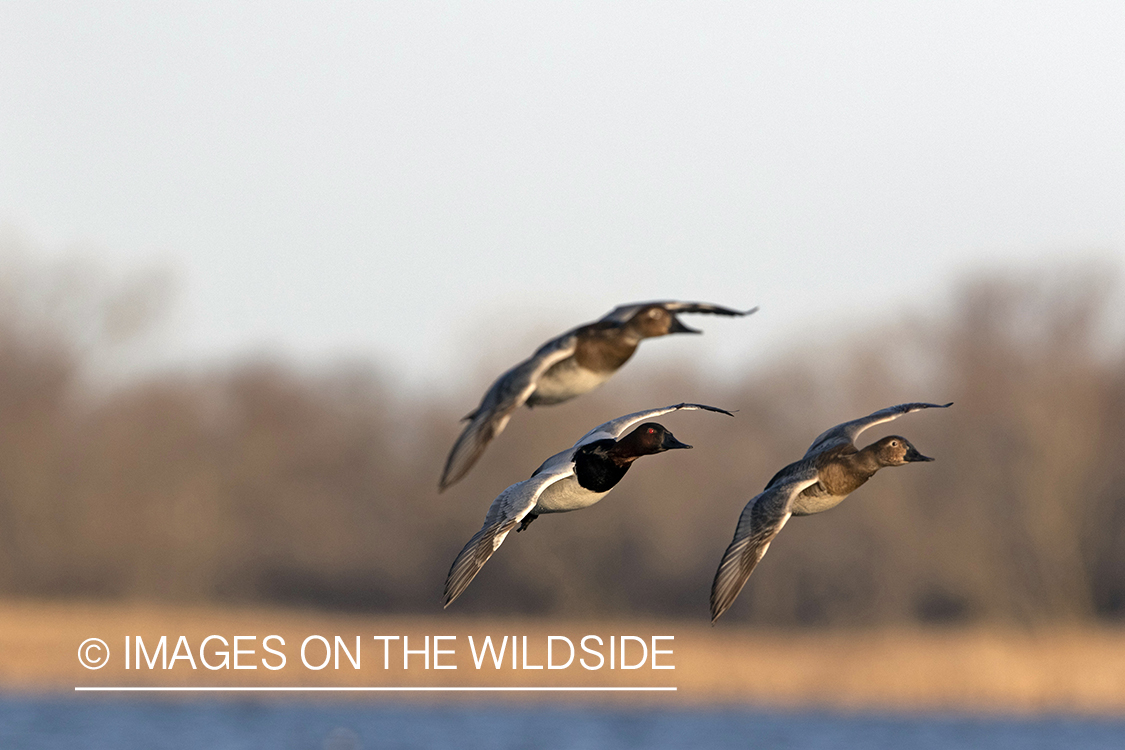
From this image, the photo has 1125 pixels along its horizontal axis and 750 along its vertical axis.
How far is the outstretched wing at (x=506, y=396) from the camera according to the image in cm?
276

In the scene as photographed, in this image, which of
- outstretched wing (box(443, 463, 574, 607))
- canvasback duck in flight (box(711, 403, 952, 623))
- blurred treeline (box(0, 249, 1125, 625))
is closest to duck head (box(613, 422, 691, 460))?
outstretched wing (box(443, 463, 574, 607))

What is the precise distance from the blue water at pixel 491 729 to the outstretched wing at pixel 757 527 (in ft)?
98.9

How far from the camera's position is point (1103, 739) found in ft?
106

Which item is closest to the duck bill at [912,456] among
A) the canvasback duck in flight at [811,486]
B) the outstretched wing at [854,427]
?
the canvasback duck in flight at [811,486]

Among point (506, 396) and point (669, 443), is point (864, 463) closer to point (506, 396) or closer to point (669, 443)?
point (669, 443)

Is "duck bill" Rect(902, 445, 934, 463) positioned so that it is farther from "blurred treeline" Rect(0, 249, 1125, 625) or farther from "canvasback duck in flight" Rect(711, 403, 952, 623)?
"blurred treeline" Rect(0, 249, 1125, 625)

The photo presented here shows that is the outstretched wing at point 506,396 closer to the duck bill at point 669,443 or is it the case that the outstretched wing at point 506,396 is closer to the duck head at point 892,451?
the duck bill at point 669,443

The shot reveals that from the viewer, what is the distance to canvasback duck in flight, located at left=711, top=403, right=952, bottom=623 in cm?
312

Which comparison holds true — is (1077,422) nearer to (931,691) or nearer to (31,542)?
(931,691)

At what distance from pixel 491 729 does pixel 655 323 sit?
117ft

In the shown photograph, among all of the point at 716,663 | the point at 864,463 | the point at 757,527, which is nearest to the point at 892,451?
the point at 864,463

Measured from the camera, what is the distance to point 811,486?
3.25 metres

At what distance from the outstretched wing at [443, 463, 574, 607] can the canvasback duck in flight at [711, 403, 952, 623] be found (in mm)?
421

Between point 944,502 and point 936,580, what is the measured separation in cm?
239
